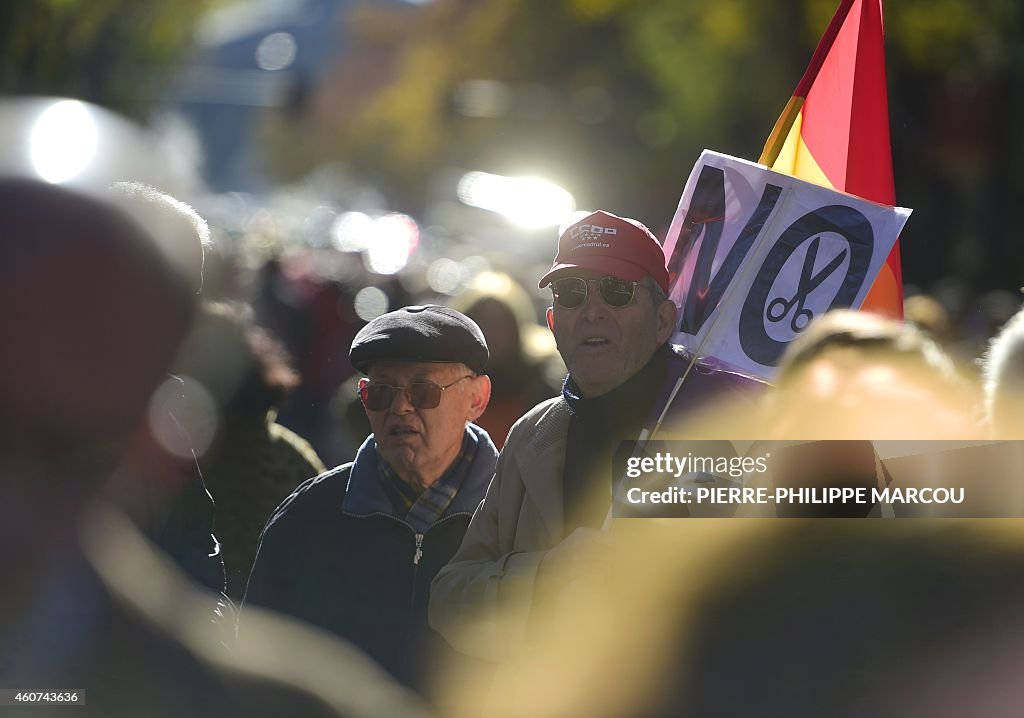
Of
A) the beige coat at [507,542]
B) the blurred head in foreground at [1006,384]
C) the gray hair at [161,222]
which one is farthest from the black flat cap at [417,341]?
the gray hair at [161,222]

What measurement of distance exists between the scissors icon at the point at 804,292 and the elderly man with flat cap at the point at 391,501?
0.77 metres

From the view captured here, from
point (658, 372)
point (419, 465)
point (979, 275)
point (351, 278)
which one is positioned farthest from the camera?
point (979, 275)

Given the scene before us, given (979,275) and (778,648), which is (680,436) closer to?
(778,648)

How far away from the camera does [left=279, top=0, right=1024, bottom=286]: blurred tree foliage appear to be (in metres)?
19.8

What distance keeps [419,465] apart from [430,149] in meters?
50.2

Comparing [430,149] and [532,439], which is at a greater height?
Answer: [430,149]

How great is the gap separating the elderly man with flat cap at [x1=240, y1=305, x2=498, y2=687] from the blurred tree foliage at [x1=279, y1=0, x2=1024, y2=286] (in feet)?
52.6

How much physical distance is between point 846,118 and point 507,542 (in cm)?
181

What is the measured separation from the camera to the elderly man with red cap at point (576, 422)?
3.18 metres

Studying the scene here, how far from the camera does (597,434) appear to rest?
338cm

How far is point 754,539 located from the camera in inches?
80.7

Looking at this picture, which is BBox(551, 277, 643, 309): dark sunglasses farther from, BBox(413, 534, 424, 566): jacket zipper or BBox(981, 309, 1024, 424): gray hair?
BBox(981, 309, 1024, 424): gray hair

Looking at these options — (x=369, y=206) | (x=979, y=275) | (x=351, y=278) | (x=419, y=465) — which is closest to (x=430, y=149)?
(x=369, y=206)

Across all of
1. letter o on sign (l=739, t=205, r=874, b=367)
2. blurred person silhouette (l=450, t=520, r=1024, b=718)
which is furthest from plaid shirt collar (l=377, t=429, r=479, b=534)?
blurred person silhouette (l=450, t=520, r=1024, b=718)
